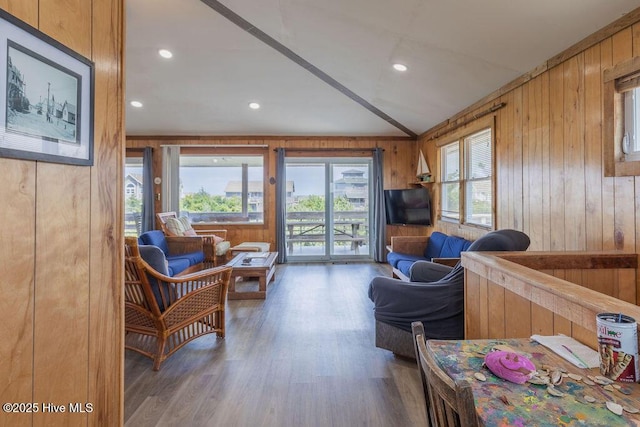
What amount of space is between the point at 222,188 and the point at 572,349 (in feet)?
19.5

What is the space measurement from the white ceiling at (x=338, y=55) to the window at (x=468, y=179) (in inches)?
20.2

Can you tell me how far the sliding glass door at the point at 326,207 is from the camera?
617 cm

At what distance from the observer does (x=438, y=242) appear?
4.51m

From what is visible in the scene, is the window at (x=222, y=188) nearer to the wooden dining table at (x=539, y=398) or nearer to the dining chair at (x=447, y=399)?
the wooden dining table at (x=539, y=398)

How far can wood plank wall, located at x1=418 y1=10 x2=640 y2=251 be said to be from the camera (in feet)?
6.72

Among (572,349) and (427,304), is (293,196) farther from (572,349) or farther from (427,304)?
(572,349)

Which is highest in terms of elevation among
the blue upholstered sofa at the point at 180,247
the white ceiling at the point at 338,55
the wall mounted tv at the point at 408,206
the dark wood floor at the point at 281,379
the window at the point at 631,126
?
the white ceiling at the point at 338,55

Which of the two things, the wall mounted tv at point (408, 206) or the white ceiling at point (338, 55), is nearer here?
the white ceiling at point (338, 55)

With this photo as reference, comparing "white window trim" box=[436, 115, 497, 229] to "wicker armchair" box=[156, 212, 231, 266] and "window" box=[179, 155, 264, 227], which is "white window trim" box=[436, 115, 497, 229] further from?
"wicker armchair" box=[156, 212, 231, 266]

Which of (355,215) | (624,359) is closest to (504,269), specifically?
(624,359)

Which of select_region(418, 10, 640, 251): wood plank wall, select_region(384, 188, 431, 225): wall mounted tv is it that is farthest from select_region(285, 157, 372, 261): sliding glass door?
select_region(418, 10, 640, 251): wood plank wall

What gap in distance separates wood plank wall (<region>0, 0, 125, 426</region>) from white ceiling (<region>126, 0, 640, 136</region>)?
2.08 meters

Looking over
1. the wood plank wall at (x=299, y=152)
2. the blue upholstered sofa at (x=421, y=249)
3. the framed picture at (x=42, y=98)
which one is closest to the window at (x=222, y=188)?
the wood plank wall at (x=299, y=152)

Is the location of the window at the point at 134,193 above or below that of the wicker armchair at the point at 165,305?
above
